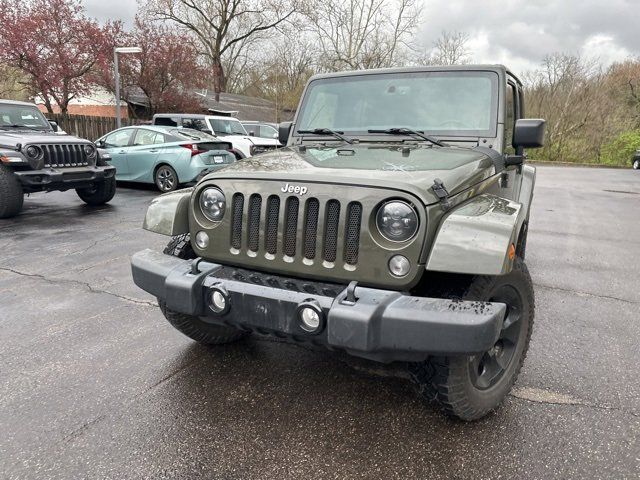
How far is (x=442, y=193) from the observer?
226 centimetres

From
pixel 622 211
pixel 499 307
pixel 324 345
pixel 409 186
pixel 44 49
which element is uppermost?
pixel 44 49

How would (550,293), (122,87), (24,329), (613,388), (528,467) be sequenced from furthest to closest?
(122,87) → (550,293) → (24,329) → (613,388) → (528,467)

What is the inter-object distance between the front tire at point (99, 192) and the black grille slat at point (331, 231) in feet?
24.8

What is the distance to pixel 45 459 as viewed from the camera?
7.40 ft

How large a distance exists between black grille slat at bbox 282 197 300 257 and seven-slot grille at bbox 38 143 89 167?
264 inches

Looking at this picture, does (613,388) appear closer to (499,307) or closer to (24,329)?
(499,307)

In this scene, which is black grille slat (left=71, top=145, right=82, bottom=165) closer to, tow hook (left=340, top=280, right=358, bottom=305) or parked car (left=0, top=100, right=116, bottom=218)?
parked car (left=0, top=100, right=116, bottom=218)

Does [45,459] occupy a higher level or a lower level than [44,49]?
lower

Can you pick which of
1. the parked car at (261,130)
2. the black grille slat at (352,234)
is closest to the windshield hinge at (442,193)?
the black grille slat at (352,234)

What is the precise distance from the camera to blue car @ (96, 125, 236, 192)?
10.3 meters

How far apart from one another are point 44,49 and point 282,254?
82.0 feet

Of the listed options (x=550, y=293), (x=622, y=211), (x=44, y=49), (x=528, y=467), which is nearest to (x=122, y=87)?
(x=44, y=49)

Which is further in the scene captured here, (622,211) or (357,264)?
(622,211)

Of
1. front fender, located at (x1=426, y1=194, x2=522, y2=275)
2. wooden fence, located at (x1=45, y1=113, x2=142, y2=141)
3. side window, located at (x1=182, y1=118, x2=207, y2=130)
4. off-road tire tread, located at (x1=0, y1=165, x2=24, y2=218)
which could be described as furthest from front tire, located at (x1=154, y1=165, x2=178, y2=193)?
wooden fence, located at (x1=45, y1=113, x2=142, y2=141)
